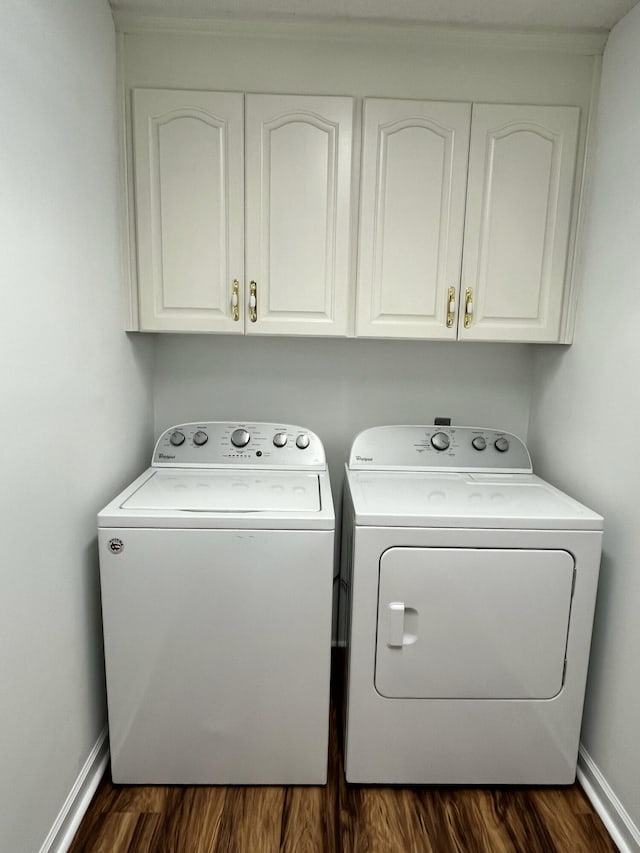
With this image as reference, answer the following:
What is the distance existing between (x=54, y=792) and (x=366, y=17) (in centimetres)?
240

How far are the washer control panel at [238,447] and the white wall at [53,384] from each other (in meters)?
0.25

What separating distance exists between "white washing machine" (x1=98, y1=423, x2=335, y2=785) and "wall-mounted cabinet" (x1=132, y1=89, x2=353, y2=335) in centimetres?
65

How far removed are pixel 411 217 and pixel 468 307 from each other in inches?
14.2

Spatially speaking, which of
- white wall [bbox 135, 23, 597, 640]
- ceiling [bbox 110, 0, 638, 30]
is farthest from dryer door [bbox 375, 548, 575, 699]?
ceiling [bbox 110, 0, 638, 30]

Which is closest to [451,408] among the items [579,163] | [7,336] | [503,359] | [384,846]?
[503,359]

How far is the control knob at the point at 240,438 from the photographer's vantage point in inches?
74.7

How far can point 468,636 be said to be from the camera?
1.47 m

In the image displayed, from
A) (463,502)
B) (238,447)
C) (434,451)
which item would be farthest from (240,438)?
(463,502)

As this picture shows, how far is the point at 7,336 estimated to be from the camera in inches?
41.9

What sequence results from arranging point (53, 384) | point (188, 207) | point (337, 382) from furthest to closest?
point (337, 382)
point (188, 207)
point (53, 384)

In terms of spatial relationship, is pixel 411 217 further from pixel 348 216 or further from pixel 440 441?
pixel 440 441

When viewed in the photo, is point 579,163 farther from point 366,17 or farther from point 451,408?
point 451,408

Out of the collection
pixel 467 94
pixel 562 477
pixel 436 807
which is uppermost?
pixel 467 94

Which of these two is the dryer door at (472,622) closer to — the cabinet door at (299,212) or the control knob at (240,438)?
the control knob at (240,438)
